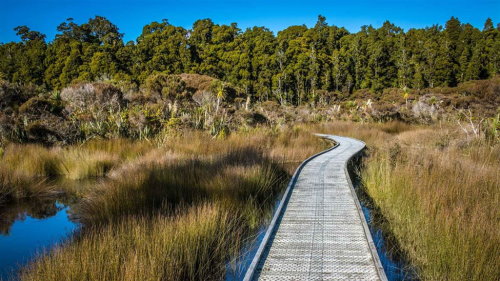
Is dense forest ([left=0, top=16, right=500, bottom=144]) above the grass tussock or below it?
above

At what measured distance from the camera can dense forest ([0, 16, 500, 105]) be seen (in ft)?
131

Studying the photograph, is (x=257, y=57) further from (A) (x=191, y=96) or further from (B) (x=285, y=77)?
(A) (x=191, y=96)

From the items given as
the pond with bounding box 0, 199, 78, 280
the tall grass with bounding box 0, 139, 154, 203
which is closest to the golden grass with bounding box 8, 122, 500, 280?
the tall grass with bounding box 0, 139, 154, 203

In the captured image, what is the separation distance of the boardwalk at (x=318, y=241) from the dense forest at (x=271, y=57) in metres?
33.8

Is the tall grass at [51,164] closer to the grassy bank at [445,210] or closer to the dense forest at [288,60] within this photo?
the grassy bank at [445,210]

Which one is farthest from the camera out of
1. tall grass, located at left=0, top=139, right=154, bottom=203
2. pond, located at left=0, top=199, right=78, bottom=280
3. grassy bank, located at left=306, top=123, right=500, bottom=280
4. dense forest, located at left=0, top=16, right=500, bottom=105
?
dense forest, located at left=0, top=16, right=500, bottom=105

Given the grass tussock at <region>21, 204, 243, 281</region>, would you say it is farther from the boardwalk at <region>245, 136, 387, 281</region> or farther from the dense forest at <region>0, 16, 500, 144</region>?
the dense forest at <region>0, 16, 500, 144</region>

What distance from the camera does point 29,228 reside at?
17.2ft

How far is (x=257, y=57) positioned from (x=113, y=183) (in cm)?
4225

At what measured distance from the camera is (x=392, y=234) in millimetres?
4695

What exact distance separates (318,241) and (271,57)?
43.2 meters

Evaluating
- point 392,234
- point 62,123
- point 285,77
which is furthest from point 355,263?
point 285,77

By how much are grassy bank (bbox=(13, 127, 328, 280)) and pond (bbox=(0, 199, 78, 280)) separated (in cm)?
37

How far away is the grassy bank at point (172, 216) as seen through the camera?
3.06 meters
